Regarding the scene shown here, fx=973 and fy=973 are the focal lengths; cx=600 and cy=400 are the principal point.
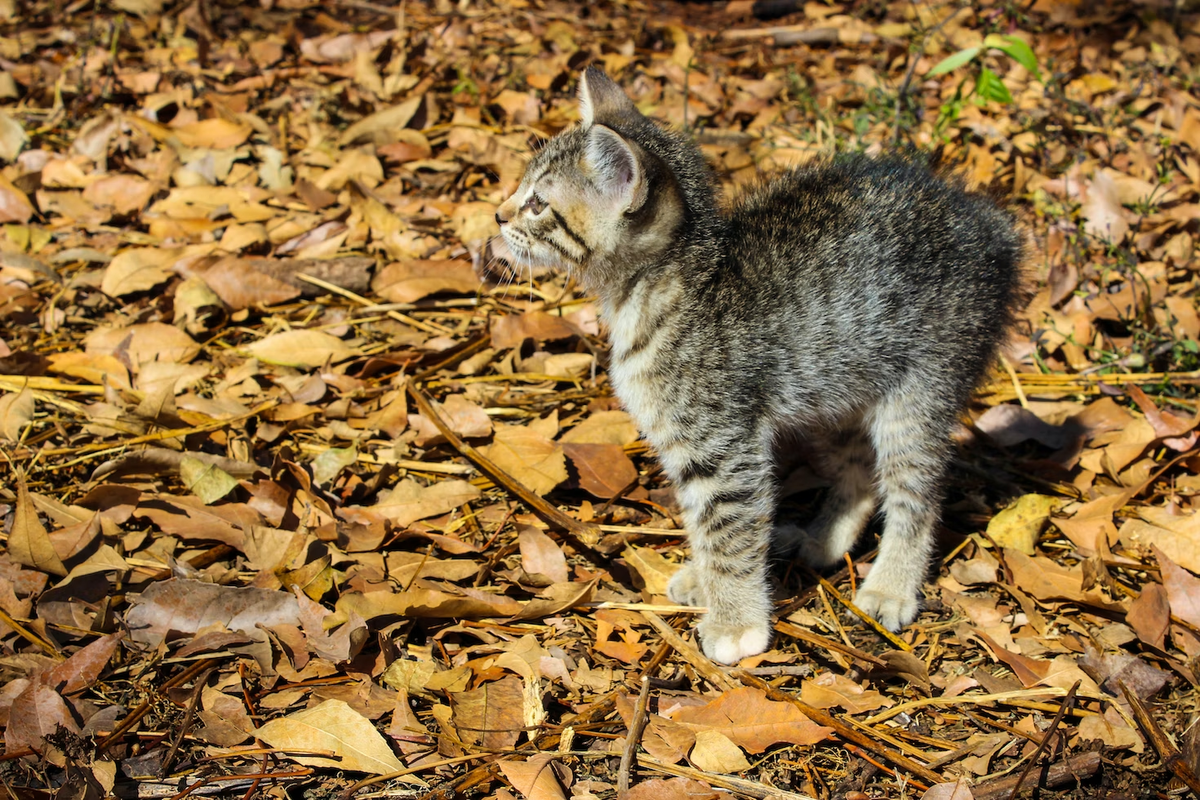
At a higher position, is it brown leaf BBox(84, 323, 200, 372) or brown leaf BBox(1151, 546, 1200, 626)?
brown leaf BBox(84, 323, 200, 372)

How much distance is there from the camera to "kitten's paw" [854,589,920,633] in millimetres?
3416

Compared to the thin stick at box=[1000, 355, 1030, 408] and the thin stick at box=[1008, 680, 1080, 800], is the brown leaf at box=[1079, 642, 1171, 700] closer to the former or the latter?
the thin stick at box=[1008, 680, 1080, 800]

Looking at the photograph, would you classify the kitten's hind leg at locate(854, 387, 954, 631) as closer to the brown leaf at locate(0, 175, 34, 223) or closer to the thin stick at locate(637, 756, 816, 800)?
the thin stick at locate(637, 756, 816, 800)

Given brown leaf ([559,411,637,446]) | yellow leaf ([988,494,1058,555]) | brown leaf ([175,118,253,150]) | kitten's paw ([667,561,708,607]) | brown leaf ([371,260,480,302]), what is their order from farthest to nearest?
brown leaf ([175,118,253,150])
brown leaf ([371,260,480,302])
brown leaf ([559,411,637,446])
yellow leaf ([988,494,1058,555])
kitten's paw ([667,561,708,607])

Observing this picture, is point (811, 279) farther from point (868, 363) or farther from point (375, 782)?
point (375, 782)

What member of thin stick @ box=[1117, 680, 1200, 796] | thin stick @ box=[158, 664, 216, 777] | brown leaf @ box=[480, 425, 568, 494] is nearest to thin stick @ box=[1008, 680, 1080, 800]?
thin stick @ box=[1117, 680, 1200, 796]

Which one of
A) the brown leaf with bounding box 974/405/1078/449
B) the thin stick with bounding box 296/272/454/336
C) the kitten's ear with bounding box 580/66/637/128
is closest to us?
the kitten's ear with bounding box 580/66/637/128

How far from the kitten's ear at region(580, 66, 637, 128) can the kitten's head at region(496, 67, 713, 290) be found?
3 centimetres

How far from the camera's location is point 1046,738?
273 cm

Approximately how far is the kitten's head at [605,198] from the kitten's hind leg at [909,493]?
106cm

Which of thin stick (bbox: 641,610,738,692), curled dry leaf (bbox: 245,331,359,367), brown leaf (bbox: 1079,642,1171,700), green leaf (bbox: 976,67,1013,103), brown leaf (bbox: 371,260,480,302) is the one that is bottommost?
thin stick (bbox: 641,610,738,692)

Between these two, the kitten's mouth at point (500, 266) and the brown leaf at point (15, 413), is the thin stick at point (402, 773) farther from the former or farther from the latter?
the brown leaf at point (15, 413)

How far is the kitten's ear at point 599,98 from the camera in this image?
3.80 metres

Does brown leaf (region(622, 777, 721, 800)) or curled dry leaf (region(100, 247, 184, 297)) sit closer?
brown leaf (region(622, 777, 721, 800))
